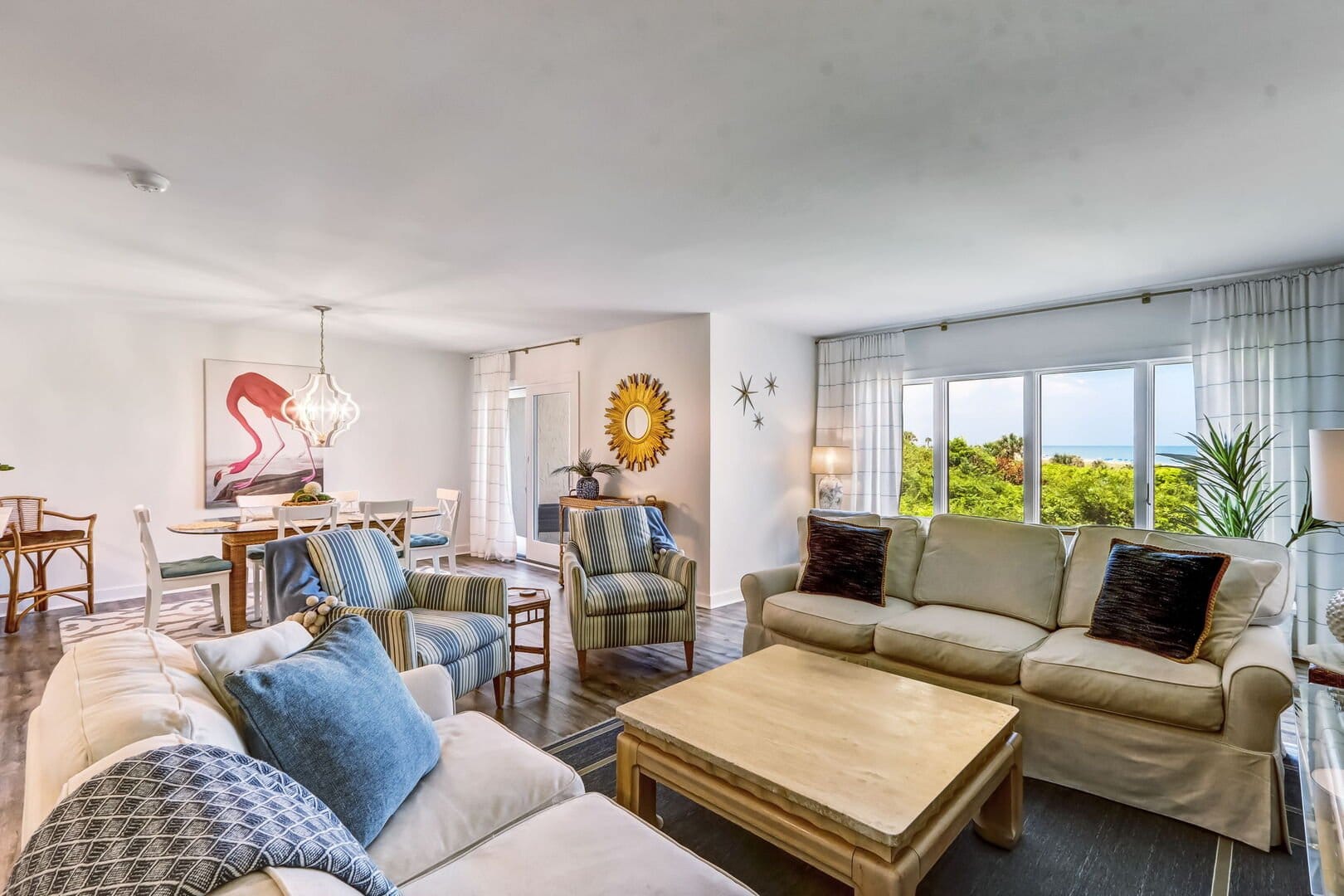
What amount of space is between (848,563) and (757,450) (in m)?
2.13

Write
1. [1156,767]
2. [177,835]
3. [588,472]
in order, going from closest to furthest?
[177,835] → [1156,767] → [588,472]

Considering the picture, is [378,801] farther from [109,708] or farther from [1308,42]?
[1308,42]

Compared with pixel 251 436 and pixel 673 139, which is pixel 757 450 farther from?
pixel 251 436

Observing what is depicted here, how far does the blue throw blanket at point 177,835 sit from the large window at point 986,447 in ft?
17.0

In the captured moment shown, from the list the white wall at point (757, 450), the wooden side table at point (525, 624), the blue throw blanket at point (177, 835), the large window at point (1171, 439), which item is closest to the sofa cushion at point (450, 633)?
the wooden side table at point (525, 624)

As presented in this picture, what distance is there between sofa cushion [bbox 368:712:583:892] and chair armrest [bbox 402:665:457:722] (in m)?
0.13

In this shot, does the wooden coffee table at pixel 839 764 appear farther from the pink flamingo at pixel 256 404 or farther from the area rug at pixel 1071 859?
the pink flamingo at pixel 256 404

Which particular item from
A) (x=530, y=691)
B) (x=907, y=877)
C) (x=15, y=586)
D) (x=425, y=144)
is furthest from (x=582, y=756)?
(x=15, y=586)

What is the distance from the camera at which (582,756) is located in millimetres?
2564

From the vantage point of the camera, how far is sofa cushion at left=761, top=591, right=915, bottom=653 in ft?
9.80

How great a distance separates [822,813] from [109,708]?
147 centimetres

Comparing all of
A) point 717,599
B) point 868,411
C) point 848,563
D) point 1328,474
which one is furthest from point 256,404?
point 1328,474

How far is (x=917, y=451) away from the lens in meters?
5.55

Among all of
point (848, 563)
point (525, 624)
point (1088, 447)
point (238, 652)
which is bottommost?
point (525, 624)
